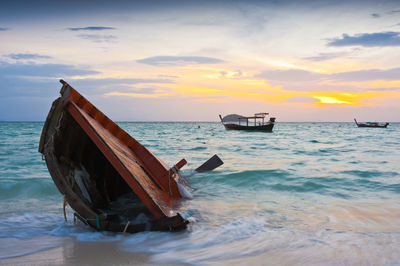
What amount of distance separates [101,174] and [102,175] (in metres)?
0.05

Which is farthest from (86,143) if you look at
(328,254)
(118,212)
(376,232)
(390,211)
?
(390,211)

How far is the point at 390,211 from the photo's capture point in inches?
210

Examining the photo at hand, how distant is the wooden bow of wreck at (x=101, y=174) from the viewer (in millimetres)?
3697

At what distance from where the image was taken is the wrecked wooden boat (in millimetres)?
3697

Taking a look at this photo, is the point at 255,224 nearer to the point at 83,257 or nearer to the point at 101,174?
the point at 83,257

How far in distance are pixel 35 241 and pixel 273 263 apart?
2.80m

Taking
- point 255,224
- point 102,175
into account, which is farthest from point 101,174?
point 255,224

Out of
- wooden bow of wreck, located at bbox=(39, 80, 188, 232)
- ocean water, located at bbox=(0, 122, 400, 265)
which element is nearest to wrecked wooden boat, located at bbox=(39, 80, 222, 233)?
wooden bow of wreck, located at bbox=(39, 80, 188, 232)

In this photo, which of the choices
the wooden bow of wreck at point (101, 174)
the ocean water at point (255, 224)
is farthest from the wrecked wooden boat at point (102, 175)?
the ocean water at point (255, 224)

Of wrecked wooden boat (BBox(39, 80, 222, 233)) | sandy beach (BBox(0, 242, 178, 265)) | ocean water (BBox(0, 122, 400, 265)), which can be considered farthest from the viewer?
wrecked wooden boat (BBox(39, 80, 222, 233))

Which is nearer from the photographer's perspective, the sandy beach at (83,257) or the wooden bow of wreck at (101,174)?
the sandy beach at (83,257)

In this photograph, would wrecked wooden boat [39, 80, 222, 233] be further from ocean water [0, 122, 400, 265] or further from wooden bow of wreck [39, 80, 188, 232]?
ocean water [0, 122, 400, 265]

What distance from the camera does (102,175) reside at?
5551 millimetres

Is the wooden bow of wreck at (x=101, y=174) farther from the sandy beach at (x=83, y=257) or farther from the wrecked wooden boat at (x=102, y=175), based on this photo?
the sandy beach at (x=83, y=257)
